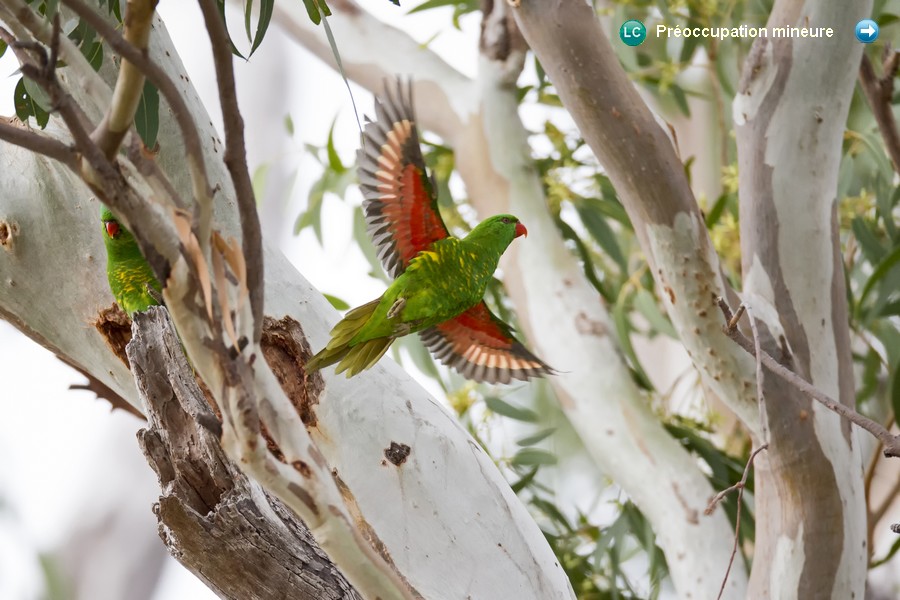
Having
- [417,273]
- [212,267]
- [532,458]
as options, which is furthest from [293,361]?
[532,458]

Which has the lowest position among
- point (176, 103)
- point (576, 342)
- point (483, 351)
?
point (176, 103)

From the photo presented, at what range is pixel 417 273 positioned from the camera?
534 millimetres

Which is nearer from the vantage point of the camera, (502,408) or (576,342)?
(576,342)

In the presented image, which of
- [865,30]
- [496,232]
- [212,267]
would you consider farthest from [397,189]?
[865,30]

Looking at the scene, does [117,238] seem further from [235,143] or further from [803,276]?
[803,276]

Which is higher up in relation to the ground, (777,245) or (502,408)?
(777,245)

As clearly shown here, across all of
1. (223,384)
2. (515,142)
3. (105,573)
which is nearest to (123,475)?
(105,573)

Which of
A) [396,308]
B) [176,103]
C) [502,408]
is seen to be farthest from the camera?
[502,408]

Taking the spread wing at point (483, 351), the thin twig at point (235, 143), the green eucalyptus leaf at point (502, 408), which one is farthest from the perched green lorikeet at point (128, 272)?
the green eucalyptus leaf at point (502, 408)

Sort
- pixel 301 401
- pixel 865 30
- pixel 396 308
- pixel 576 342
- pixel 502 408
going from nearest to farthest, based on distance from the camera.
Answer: pixel 396 308, pixel 301 401, pixel 865 30, pixel 576 342, pixel 502 408

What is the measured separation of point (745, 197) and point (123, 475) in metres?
2.33

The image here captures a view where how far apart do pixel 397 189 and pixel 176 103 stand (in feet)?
0.87

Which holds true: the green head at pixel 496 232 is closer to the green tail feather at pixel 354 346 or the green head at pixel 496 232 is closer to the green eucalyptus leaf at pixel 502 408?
→ the green tail feather at pixel 354 346

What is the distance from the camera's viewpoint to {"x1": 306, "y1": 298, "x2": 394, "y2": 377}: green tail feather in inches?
21.4
